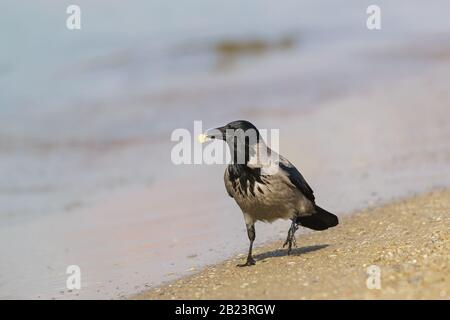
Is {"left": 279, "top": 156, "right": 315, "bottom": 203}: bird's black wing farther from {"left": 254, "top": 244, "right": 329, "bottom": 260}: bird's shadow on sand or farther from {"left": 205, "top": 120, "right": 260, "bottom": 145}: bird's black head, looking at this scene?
{"left": 254, "top": 244, "right": 329, "bottom": 260}: bird's shadow on sand

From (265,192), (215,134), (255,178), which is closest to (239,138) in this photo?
(215,134)

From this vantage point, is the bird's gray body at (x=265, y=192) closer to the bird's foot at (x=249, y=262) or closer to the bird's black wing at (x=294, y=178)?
the bird's black wing at (x=294, y=178)

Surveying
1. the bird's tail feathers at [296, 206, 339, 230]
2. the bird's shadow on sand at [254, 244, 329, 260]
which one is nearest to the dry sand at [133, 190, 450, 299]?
the bird's shadow on sand at [254, 244, 329, 260]

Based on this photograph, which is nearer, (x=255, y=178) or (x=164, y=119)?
(x=255, y=178)

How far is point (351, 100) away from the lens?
16.6m

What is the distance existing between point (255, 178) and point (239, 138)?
0.36 meters

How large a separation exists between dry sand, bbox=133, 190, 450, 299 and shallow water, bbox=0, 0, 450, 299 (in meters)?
0.62

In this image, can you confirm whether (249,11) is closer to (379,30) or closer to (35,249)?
(379,30)

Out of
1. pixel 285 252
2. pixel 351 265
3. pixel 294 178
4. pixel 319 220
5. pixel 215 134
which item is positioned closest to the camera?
pixel 351 265

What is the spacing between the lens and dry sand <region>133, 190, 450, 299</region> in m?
5.73

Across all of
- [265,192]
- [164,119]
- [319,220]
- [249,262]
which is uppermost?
[164,119]

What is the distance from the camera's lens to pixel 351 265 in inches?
259

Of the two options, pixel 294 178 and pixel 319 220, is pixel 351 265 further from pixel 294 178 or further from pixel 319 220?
pixel 319 220

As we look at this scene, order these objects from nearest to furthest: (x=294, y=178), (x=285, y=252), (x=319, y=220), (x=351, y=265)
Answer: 1. (x=351, y=265)
2. (x=294, y=178)
3. (x=285, y=252)
4. (x=319, y=220)
